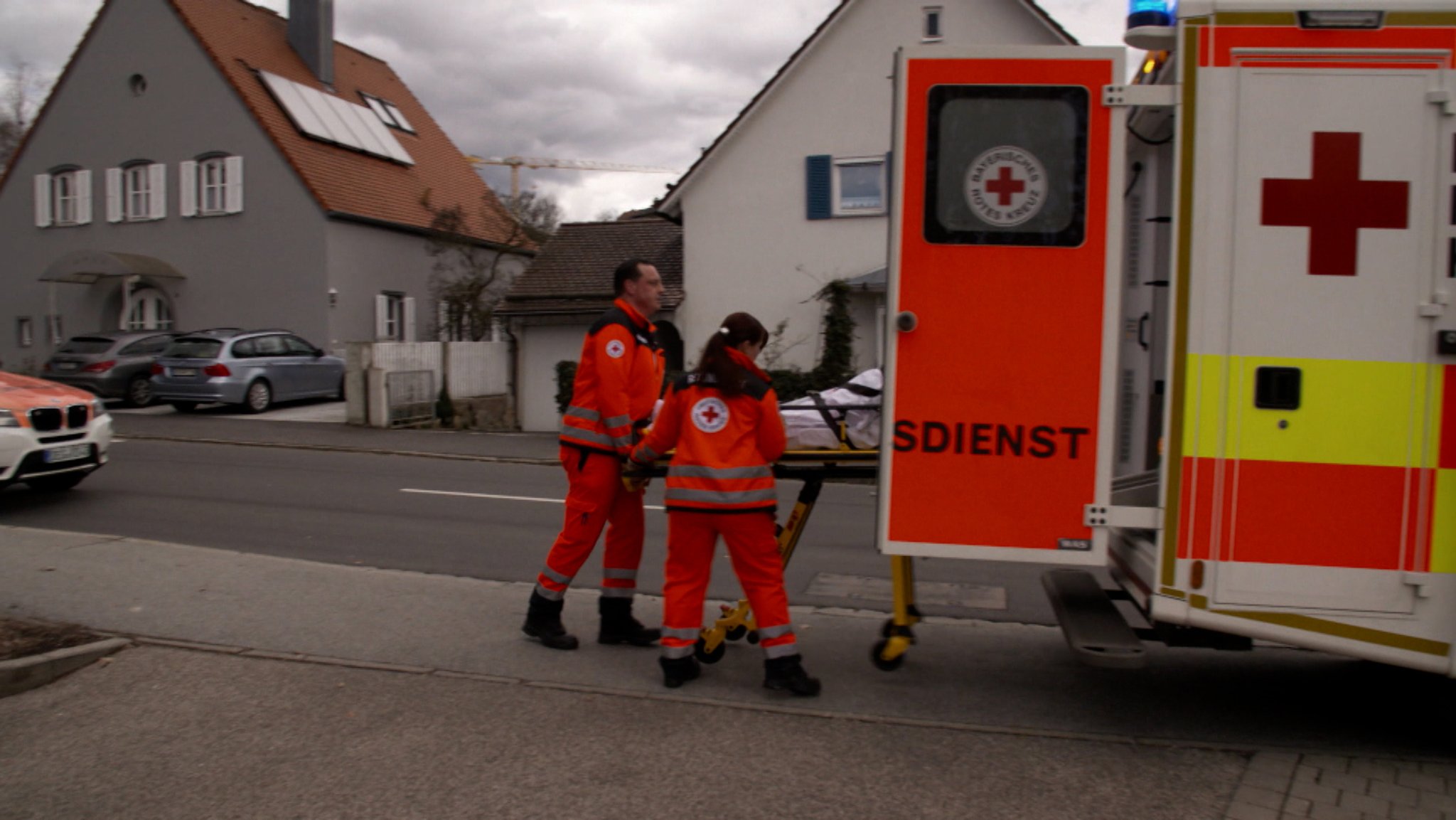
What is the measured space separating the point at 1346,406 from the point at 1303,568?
64cm

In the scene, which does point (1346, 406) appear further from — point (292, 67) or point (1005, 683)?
point (292, 67)

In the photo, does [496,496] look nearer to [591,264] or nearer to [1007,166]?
[1007,166]

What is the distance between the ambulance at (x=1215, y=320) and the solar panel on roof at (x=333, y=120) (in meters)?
26.3

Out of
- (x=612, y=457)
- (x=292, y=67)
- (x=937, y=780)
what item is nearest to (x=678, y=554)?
(x=612, y=457)

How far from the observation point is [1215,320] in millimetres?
4250

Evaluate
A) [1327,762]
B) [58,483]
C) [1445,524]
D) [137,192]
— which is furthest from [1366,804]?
[137,192]

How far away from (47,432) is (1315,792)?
9.92 m

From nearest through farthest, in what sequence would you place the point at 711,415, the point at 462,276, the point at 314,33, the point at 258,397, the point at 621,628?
the point at 711,415 < the point at 621,628 < the point at 258,397 < the point at 462,276 < the point at 314,33

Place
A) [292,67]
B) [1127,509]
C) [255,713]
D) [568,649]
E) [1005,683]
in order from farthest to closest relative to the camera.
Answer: [292,67]
[568,649]
[1005,683]
[255,713]
[1127,509]

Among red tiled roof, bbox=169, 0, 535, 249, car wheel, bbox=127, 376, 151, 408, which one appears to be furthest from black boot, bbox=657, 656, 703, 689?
red tiled roof, bbox=169, 0, 535, 249

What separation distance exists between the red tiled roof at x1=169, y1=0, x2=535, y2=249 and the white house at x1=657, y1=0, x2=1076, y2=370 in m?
9.71

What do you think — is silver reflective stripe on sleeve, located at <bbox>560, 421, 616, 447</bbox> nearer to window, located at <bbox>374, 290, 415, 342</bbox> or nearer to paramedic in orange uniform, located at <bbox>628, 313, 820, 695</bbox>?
paramedic in orange uniform, located at <bbox>628, 313, 820, 695</bbox>

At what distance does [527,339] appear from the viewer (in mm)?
21469

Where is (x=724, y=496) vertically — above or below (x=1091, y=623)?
above
